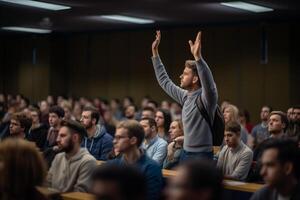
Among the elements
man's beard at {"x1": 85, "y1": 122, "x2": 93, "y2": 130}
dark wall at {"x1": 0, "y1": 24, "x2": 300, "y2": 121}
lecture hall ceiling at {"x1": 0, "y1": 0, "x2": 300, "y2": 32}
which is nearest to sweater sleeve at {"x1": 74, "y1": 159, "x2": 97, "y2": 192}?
man's beard at {"x1": 85, "y1": 122, "x2": 93, "y2": 130}

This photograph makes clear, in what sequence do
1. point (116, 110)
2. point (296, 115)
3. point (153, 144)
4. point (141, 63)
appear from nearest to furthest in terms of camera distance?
point (153, 144), point (296, 115), point (116, 110), point (141, 63)

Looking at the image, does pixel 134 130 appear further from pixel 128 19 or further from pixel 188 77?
pixel 128 19

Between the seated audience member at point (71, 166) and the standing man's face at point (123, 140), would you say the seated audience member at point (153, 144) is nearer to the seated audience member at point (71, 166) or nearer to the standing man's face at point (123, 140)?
the seated audience member at point (71, 166)

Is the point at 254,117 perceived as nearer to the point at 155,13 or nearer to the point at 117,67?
the point at 155,13

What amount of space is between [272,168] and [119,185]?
111 centimetres

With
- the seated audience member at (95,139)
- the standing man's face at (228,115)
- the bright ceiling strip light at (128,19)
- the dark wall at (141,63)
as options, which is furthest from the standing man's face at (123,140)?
the dark wall at (141,63)

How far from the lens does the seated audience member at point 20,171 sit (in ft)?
8.25

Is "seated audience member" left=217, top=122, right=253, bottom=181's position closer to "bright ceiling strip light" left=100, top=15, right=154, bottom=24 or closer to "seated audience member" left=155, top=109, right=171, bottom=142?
"seated audience member" left=155, top=109, right=171, bottom=142

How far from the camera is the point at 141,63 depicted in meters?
11.8

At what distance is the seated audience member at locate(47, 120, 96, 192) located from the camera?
361 centimetres

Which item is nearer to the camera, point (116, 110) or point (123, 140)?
point (123, 140)

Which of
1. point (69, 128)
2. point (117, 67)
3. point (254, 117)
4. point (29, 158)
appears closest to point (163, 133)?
point (69, 128)

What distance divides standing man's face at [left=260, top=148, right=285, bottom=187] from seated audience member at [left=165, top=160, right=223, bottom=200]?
2.36 feet

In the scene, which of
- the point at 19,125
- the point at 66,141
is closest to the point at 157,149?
the point at 66,141
